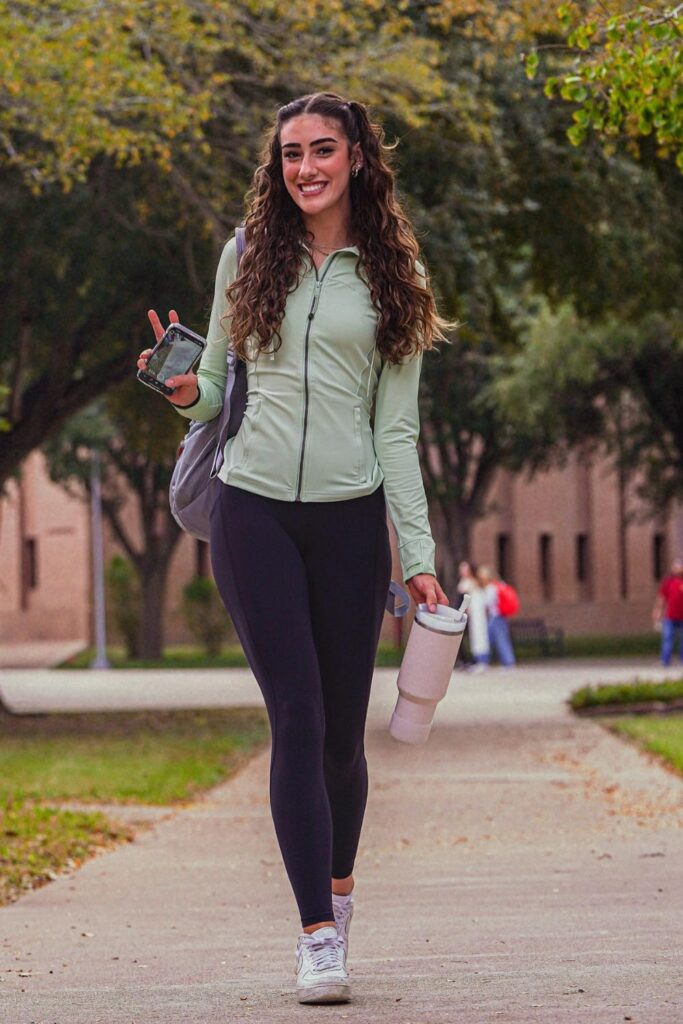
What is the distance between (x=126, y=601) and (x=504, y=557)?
44.0 feet

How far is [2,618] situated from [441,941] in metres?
47.9

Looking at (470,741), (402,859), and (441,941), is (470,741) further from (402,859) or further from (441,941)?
(441,941)

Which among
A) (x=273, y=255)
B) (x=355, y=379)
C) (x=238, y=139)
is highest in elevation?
(x=238, y=139)

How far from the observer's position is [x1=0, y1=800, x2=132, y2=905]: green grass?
786cm

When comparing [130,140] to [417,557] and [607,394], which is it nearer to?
[417,557]

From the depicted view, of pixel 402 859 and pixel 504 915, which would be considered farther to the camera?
pixel 402 859

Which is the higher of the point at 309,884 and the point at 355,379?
the point at 355,379

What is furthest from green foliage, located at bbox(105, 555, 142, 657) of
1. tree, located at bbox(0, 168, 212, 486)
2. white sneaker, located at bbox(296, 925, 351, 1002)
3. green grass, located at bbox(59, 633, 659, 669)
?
white sneaker, located at bbox(296, 925, 351, 1002)

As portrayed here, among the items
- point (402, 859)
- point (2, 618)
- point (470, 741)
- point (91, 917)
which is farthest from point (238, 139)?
point (2, 618)

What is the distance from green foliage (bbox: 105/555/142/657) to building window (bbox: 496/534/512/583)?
12.4 metres

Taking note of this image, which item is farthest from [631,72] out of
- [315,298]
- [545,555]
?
[545,555]

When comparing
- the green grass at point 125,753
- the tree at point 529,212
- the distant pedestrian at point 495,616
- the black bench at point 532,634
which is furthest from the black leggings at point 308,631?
the black bench at point 532,634

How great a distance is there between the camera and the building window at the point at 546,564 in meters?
54.1

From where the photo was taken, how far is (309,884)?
4.36 meters
